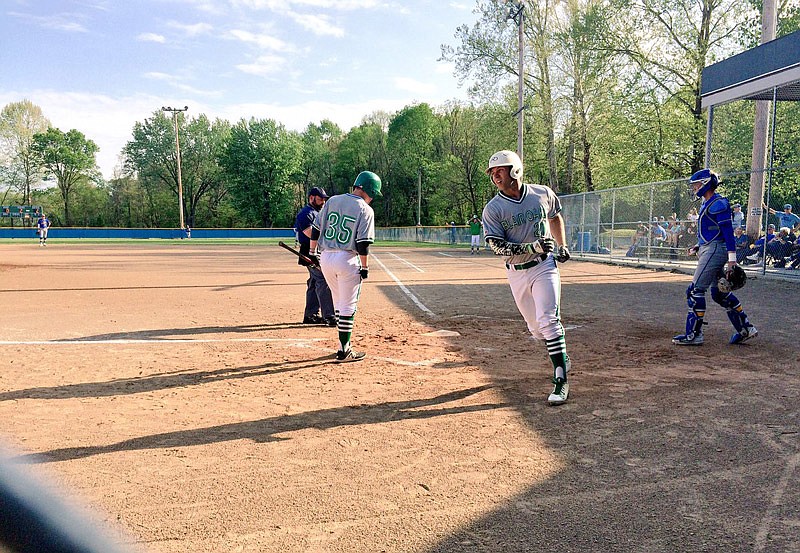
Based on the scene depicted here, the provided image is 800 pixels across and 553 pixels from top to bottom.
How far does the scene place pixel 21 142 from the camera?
74000 mm

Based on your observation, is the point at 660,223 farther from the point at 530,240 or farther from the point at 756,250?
the point at 530,240

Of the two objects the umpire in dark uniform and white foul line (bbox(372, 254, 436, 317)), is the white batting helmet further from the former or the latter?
white foul line (bbox(372, 254, 436, 317))

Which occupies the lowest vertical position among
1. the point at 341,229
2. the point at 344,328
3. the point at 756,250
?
the point at 344,328

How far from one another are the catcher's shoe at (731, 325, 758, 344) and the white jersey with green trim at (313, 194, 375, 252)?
479 cm

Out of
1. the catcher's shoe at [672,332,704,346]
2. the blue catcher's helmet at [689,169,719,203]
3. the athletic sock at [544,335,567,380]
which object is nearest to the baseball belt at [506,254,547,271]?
the athletic sock at [544,335,567,380]

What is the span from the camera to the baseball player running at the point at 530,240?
16.9 feet

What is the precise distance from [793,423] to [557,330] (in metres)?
1.87

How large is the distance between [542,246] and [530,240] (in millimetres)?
154

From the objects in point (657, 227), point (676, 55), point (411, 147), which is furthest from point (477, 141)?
point (657, 227)

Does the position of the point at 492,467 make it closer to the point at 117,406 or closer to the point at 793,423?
the point at 793,423

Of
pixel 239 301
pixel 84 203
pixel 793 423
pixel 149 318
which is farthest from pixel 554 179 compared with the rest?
pixel 84 203

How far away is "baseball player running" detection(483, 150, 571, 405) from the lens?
16.9ft

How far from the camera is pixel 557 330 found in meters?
5.21

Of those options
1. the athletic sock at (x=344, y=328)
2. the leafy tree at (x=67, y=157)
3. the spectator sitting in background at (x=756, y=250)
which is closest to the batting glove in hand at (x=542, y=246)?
the athletic sock at (x=344, y=328)
